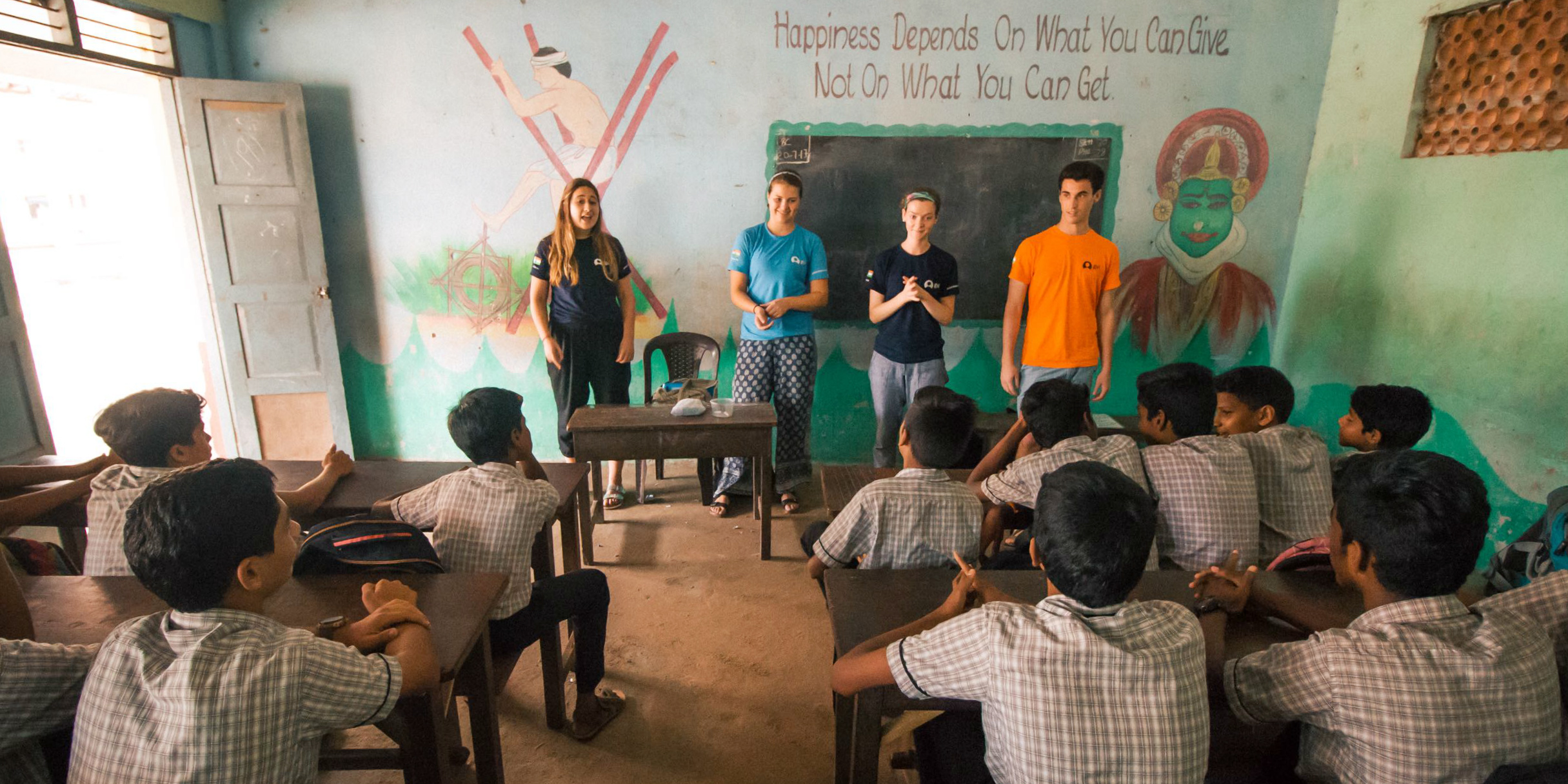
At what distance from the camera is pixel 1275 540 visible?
204cm

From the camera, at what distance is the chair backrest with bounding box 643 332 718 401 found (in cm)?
387

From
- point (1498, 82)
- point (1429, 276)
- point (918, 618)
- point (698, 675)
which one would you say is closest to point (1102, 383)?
point (1429, 276)

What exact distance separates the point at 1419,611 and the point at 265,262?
464 centimetres

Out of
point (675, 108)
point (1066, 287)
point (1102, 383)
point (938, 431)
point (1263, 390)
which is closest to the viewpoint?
point (938, 431)

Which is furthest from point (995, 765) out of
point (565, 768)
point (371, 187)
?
point (371, 187)

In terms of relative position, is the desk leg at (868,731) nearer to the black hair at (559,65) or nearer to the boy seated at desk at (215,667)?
the boy seated at desk at (215,667)

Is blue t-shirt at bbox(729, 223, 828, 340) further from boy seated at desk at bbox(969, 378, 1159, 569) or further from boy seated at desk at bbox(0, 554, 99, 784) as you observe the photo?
boy seated at desk at bbox(0, 554, 99, 784)

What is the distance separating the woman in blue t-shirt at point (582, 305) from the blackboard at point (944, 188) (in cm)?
104

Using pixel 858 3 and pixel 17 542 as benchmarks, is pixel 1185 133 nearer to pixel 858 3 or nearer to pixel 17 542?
pixel 858 3

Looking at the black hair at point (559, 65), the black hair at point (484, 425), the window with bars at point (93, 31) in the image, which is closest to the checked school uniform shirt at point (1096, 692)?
the black hair at point (484, 425)

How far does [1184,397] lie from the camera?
84.0 inches

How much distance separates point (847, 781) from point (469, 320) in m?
3.31

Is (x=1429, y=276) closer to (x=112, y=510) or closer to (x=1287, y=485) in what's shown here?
(x=1287, y=485)

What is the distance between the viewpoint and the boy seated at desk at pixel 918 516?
69.6 inches
